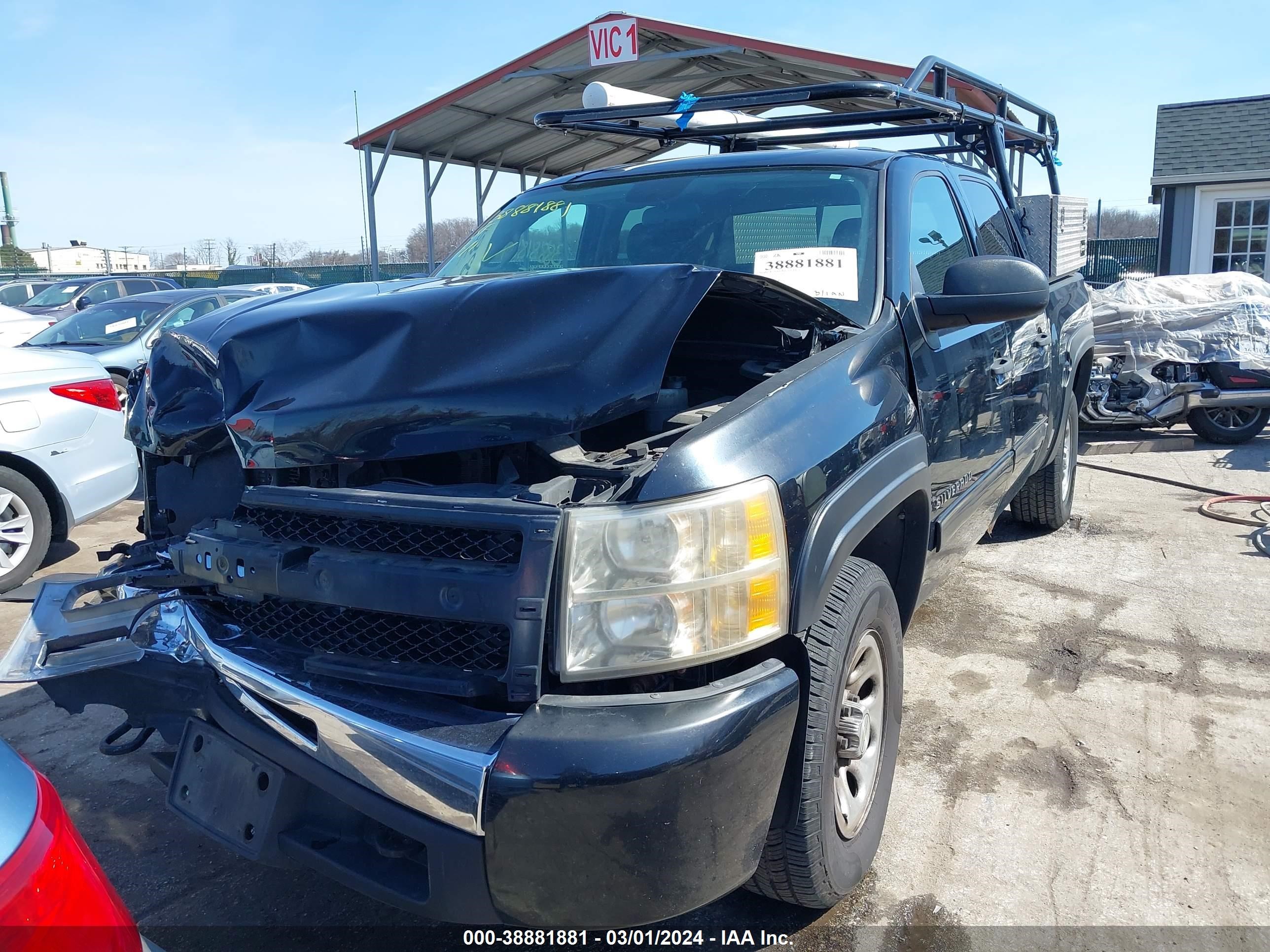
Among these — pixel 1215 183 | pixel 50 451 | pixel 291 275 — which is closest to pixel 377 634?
pixel 50 451

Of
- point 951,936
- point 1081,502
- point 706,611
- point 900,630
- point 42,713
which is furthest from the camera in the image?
point 1081,502

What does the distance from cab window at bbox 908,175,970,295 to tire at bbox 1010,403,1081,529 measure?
1.95 m

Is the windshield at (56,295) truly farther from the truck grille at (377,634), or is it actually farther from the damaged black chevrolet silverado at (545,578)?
the truck grille at (377,634)

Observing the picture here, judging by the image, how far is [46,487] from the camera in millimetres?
5273

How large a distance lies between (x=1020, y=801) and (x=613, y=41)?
12.2 meters

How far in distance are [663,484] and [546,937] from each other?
4.16 ft

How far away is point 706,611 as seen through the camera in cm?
184

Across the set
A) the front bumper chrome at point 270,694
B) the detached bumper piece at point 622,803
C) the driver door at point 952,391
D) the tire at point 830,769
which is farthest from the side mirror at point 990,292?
the front bumper chrome at point 270,694

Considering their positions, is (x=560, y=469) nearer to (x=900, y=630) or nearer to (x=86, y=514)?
(x=900, y=630)

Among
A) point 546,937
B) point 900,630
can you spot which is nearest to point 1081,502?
point 900,630

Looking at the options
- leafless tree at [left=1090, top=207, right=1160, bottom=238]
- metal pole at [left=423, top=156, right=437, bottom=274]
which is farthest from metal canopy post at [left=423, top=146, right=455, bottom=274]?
leafless tree at [left=1090, top=207, right=1160, bottom=238]

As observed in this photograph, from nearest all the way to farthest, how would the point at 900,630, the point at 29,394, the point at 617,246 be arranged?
the point at 900,630 < the point at 617,246 < the point at 29,394

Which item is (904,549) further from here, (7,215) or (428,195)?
(7,215)

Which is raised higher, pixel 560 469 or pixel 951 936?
pixel 560 469
